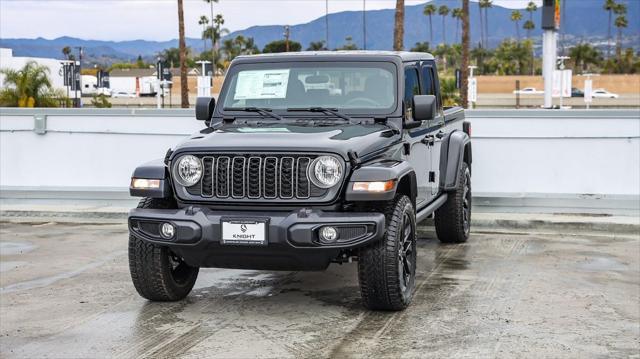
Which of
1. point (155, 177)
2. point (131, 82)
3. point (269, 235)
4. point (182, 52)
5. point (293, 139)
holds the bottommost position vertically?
point (269, 235)

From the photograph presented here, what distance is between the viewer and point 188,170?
720 cm

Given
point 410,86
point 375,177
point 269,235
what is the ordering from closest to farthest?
point 269,235
point 375,177
point 410,86

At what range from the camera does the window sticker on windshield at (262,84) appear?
27.8 ft

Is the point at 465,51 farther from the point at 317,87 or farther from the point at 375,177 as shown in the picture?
the point at 375,177

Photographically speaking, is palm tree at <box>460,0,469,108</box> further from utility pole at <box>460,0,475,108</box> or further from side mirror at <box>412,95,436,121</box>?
side mirror at <box>412,95,436,121</box>

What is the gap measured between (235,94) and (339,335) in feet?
9.13

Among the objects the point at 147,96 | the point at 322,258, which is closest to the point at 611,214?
the point at 322,258

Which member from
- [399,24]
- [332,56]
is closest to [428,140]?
[332,56]

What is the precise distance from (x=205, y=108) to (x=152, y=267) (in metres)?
1.70

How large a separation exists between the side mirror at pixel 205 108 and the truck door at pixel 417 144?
1.73 meters

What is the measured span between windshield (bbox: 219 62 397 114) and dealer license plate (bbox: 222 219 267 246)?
1701 millimetres

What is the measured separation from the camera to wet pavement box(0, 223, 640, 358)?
21.1 ft

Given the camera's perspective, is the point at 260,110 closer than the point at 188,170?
No

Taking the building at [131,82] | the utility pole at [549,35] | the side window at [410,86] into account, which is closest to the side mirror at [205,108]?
the side window at [410,86]
